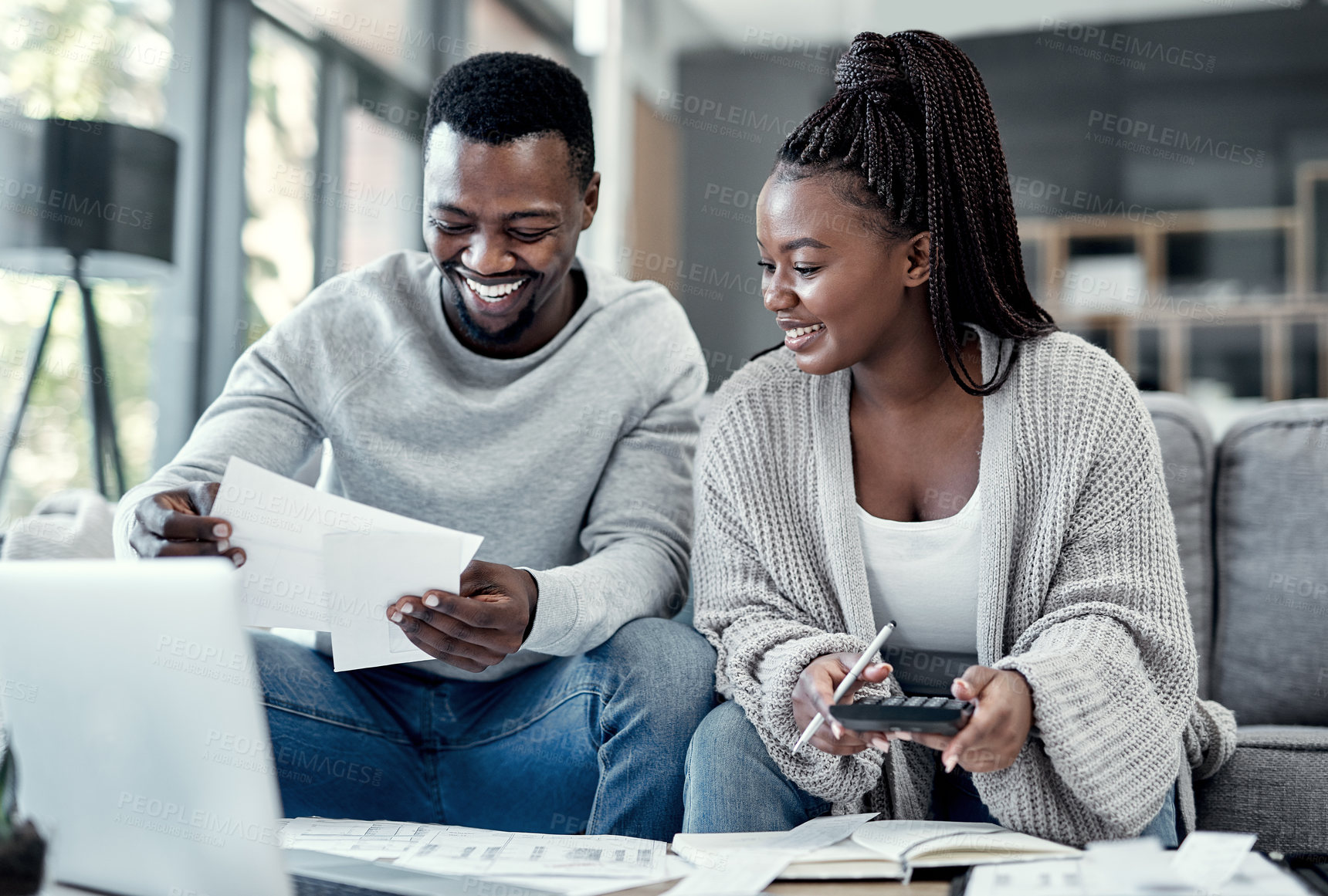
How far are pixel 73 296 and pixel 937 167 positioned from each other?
7.89ft

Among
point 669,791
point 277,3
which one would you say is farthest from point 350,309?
point 277,3

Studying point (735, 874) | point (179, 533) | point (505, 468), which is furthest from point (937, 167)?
point (179, 533)

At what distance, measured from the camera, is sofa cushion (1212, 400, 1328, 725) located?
1436 mm

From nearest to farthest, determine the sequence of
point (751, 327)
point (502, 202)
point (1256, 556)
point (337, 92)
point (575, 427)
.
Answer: point (502, 202) < point (575, 427) < point (1256, 556) < point (337, 92) < point (751, 327)

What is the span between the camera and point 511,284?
133 cm

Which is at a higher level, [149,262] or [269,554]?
[149,262]

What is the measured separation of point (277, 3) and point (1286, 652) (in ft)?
9.65

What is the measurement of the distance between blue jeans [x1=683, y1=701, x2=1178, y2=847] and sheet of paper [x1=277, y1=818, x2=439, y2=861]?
24 centimetres

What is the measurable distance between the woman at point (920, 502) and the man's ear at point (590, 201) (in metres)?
0.30

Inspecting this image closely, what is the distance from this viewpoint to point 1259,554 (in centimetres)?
149

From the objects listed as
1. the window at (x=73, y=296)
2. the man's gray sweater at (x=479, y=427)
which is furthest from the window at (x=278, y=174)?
the man's gray sweater at (x=479, y=427)

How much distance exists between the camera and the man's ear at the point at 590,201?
4.60ft

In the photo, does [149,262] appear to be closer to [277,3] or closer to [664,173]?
[277,3]

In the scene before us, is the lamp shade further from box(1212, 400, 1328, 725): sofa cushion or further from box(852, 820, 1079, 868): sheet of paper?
box(1212, 400, 1328, 725): sofa cushion
